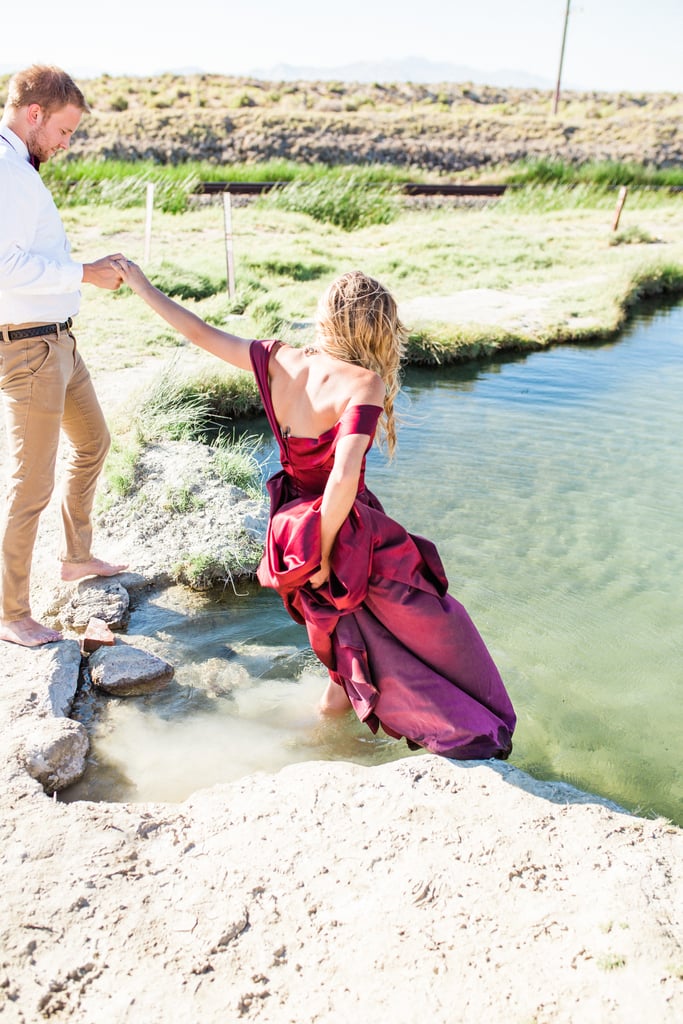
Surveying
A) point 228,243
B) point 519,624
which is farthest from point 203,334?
point 228,243

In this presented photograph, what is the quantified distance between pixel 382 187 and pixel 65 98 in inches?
668

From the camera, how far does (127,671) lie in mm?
3533

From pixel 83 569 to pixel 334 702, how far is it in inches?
58.3

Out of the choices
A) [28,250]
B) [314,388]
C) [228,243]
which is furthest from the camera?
[228,243]

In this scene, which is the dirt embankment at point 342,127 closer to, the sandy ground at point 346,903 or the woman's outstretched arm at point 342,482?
the woman's outstretched arm at point 342,482

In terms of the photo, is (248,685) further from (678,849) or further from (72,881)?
(678,849)

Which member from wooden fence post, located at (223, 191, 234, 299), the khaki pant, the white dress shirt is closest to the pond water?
the khaki pant

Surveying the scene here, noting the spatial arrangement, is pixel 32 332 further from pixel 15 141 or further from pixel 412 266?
pixel 412 266

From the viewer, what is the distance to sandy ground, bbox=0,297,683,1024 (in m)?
2.03

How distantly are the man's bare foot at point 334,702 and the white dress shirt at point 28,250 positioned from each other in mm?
1830

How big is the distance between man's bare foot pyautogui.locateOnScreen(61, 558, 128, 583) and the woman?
4.93ft

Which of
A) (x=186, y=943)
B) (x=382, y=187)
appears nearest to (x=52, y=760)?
(x=186, y=943)

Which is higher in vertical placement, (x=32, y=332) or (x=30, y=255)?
(x=30, y=255)

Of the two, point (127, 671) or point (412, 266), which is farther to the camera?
point (412, 266)
